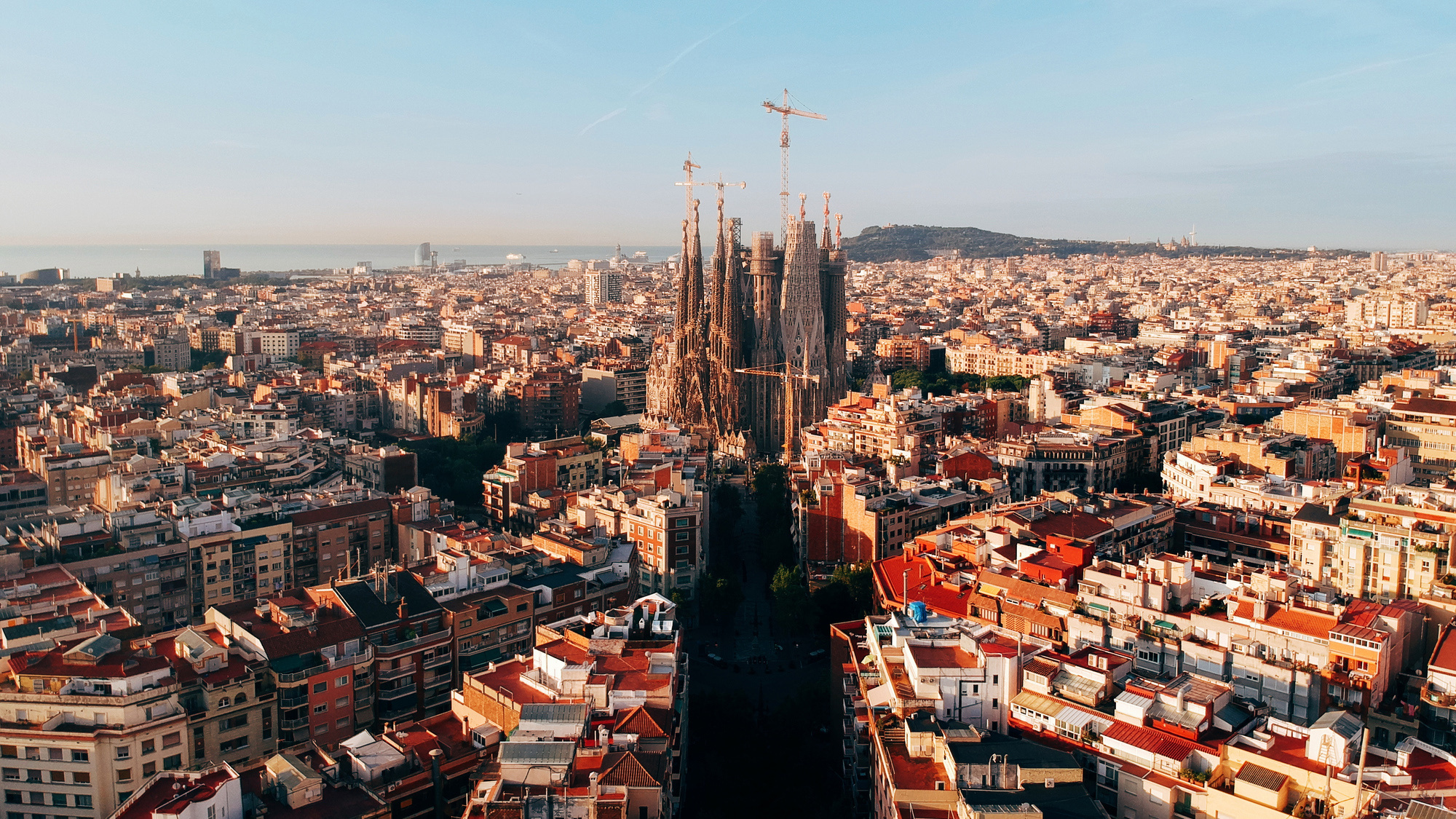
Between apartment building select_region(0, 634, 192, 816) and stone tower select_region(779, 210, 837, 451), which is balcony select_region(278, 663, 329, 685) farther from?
stone tower select_region(779, 210, 837, 451)

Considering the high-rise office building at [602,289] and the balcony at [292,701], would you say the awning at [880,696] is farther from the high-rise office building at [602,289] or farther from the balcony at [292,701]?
the high-rise office building at [602,289]

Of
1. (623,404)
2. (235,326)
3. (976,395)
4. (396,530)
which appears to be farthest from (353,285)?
(396,530)

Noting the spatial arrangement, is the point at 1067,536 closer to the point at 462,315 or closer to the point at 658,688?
the point at 658,688

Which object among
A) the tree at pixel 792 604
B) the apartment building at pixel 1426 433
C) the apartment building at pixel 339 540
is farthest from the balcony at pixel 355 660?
the apartment building at pixel 1426 433

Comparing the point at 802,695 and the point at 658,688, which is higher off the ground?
the point at 658,688

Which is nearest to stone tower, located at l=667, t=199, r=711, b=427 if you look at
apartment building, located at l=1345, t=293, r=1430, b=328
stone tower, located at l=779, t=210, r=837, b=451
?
stone tower, located at l=779, t=210, r=837, b=451

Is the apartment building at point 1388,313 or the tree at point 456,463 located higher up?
the apartment building at point 1388,313
